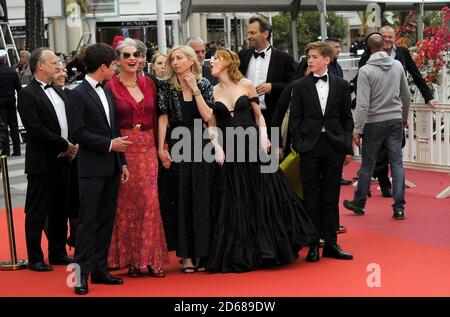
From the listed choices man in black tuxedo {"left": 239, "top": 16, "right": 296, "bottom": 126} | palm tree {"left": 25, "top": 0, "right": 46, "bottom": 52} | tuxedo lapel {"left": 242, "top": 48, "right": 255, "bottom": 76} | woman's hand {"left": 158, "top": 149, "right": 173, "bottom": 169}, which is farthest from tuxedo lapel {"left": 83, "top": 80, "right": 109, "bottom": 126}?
palm tree {"left": 25, "top": 0, "right": 46, "bottom": 52}

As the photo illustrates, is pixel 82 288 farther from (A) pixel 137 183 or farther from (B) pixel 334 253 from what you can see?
(B) pixel 334 253

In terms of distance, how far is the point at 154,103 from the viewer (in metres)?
8.91

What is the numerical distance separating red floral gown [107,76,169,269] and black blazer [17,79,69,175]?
2.75 ft

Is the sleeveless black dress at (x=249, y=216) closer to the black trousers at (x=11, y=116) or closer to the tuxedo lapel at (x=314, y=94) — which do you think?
the tuxedo lapel at (x=314, y=94)

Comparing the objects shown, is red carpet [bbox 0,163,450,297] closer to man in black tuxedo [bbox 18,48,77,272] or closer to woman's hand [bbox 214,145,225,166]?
man in black tuxedo [bbox 18,48,77,272]

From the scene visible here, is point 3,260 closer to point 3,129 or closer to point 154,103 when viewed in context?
point 3,129

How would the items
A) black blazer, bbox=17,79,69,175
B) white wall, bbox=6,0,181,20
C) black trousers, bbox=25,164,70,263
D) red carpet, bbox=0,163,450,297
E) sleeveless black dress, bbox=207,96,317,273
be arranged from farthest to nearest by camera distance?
white wall, bbox=6,0,181,20 < black trousers, bbox=25,164,70,263 < black blazer, bbox=17,79,69,175 < sleeveless black dress, bbox=207,96,317,273 < red carpet, bbox=0,163,450,297

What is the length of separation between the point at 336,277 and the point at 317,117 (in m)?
1.65

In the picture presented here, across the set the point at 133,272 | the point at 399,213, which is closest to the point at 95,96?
the point at 133,272

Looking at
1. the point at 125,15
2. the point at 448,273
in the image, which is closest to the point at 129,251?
the point at 448,273

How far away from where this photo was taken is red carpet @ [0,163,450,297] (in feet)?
26.6

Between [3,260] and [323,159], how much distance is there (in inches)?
132

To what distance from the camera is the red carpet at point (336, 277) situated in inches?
319

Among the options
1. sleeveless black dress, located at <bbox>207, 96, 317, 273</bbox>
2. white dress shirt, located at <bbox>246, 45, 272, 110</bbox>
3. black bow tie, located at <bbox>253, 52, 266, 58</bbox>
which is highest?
black bow tie, located at <bbox>253, 52, 266, 58</bbox>
